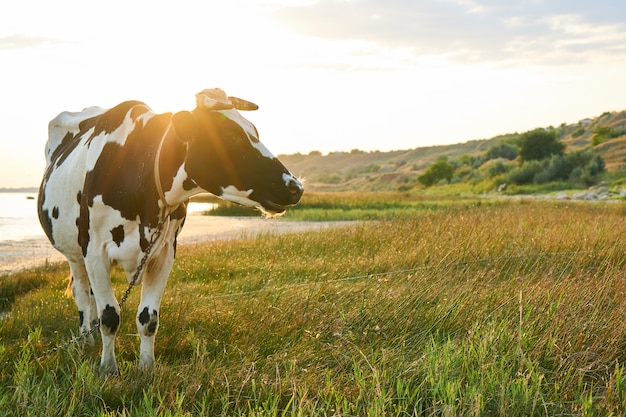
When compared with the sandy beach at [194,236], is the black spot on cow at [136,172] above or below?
above

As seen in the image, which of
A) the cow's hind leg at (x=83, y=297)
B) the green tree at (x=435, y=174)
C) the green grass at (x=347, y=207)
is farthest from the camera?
the green tree at (x=435, y=174)

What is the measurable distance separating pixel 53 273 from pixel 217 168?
7.03 metres

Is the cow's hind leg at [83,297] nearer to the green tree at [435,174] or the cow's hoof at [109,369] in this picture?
the cow's hoof at [109,369]

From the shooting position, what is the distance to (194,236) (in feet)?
54.8

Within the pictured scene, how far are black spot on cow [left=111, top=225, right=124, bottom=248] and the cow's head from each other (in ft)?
2.27

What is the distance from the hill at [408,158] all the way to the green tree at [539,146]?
2.80m

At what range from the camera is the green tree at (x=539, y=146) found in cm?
4528

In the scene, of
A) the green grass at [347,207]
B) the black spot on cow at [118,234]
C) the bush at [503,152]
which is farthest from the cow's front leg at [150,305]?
the bush at [503,152]

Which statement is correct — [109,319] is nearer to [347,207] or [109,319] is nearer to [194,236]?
[194,236]

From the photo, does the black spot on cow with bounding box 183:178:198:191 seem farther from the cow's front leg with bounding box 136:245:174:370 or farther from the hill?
the hill

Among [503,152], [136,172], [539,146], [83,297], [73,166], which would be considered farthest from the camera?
[503,152]

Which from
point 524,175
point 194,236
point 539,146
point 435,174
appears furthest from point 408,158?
point 194,236

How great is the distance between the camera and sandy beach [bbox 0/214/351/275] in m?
11.6

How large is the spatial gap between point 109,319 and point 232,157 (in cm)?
148
